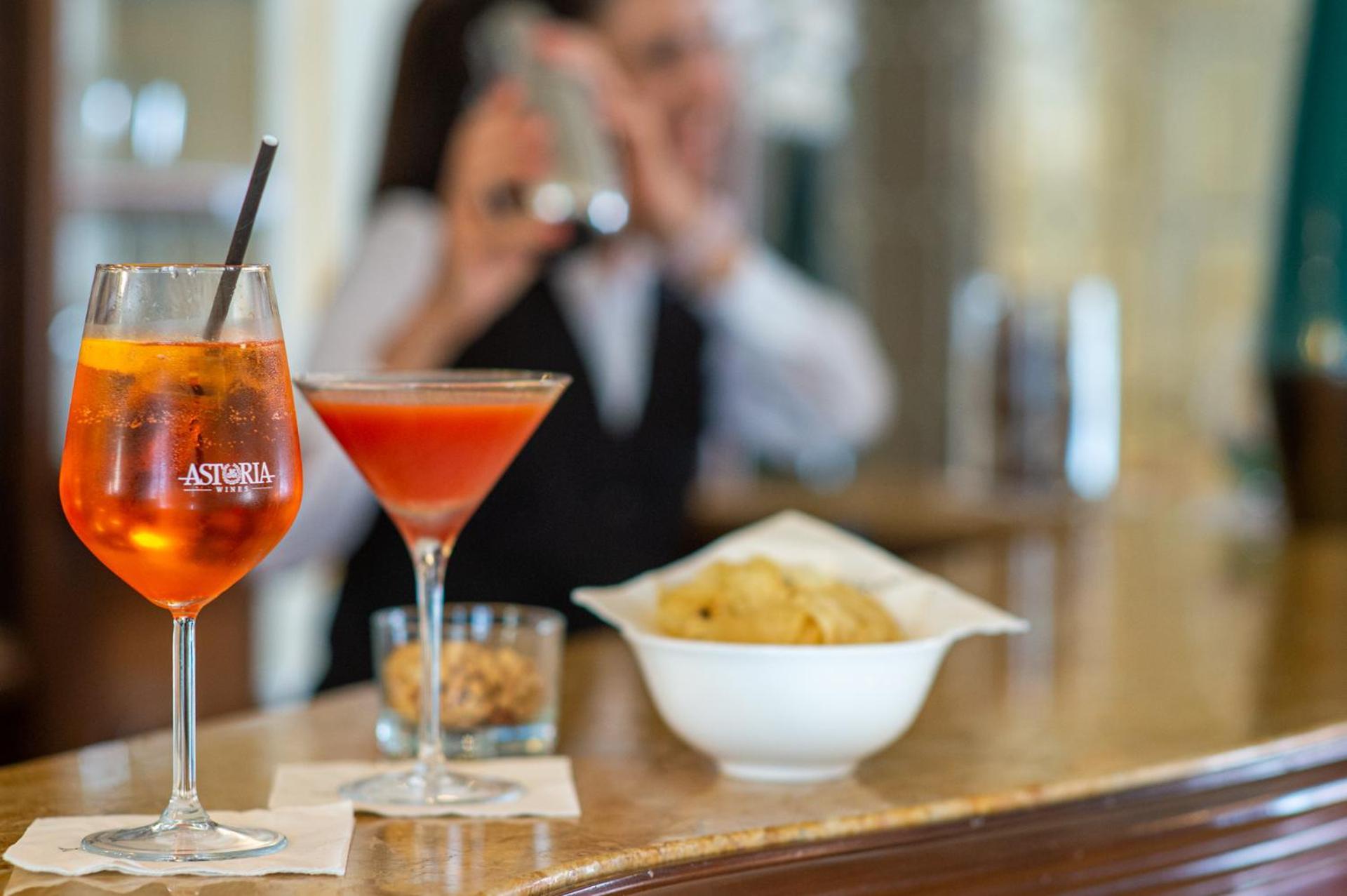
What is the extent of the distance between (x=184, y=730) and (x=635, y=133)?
4.85 ft

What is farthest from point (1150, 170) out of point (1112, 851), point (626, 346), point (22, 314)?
point (1112, 851)

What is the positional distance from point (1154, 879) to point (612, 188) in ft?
3.54

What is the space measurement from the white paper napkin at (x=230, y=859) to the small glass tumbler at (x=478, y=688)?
0.47 ft

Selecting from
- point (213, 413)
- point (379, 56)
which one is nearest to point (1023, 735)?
point (213, 413)

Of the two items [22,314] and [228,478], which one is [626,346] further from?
[228,478]

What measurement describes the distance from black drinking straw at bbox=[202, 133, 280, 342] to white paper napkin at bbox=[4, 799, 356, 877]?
0.26 m

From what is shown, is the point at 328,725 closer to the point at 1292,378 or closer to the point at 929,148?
the point at 1292,378

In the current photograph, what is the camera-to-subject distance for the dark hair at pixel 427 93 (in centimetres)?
224

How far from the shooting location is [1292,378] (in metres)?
2.44

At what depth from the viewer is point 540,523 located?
2.29 metres

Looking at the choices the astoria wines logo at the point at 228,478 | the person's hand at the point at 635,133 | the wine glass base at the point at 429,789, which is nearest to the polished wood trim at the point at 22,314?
the person's hand at the point at 635,133

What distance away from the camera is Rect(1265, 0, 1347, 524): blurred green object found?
95.1 inches

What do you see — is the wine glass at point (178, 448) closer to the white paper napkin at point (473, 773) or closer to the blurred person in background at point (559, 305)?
the white paper napkin at point (473, 773)

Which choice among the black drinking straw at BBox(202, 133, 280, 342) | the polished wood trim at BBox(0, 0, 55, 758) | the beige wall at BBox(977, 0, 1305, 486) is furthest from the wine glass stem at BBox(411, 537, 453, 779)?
the beige wall at BBox(977, 0, 1305, 486)
